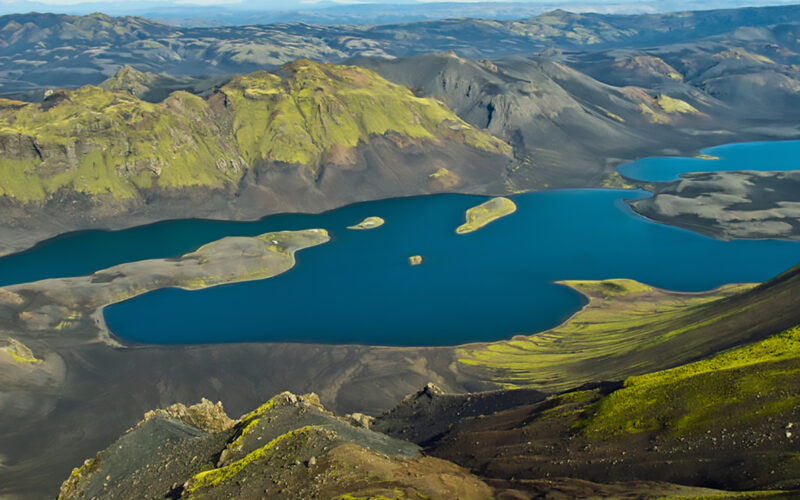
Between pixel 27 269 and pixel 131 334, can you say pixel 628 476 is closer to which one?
pixel 131 334

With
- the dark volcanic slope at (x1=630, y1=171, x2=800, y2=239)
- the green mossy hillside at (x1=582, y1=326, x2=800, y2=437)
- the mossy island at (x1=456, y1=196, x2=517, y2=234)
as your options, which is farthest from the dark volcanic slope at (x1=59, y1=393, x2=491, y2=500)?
the dark volcanic slope at (x1=630, y1=171, x2=800, y2=239)

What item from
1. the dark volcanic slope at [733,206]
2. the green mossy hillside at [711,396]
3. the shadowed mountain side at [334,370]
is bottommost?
the shadowed mountain side at [334,370]

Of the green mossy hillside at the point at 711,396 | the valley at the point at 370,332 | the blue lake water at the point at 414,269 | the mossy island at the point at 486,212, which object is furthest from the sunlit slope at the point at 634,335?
the mossy island at the point at 486,212

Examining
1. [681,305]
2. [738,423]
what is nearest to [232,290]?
[681,305]

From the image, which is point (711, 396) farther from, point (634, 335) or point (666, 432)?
point (634, 335)

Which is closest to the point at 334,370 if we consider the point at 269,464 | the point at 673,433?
the point at 269,464

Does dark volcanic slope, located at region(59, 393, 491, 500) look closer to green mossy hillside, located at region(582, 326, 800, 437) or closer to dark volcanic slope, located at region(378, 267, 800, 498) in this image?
dark volcanic slope, located at region(378, 267, 800, 498)

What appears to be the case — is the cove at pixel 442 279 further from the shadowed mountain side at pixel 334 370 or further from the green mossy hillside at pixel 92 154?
the green mossy hillside at pixel 92 154
